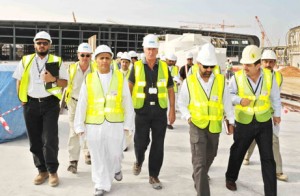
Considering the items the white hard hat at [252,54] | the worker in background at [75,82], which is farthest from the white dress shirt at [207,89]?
the worker in background at [75,82]

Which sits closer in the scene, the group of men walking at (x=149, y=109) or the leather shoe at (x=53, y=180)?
the group of men walking at (x=149, y=109)

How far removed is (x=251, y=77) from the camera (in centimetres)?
411

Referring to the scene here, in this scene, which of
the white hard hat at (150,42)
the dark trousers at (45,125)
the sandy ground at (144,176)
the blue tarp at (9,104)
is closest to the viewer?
the sandy ground at (144,176)

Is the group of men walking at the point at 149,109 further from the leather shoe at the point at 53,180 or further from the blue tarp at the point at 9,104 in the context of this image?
the blue tarp at the point at 9,104

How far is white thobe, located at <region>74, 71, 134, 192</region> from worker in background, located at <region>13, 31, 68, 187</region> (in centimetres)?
61

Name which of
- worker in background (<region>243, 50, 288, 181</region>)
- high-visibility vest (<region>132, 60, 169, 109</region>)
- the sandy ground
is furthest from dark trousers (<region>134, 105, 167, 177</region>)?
worker in background (<region>243, 50, 288, 181</region>)

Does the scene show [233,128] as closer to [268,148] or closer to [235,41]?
[268,148]

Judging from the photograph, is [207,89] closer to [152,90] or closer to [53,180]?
[152,90]

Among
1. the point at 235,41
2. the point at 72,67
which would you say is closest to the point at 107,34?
the point at 235,41

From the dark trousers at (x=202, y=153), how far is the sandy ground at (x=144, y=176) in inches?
22.6

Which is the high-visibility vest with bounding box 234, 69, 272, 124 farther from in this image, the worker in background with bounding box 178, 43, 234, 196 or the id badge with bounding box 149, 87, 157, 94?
the id badge with bounding box 149, 87, 157, 94

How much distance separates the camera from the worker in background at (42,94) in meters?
4.25

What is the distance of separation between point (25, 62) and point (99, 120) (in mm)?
1432

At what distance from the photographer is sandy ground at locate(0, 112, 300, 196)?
164 inches
